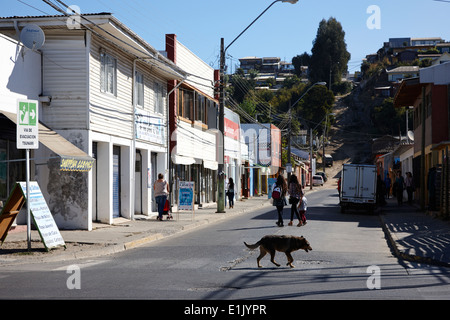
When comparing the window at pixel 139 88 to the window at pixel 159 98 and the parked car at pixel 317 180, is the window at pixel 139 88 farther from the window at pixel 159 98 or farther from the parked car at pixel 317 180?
the parked car at pixel 317 180

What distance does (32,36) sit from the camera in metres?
17.7

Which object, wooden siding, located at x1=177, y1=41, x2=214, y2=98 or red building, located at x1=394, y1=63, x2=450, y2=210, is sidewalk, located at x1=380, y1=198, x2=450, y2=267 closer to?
red building, located at x1=394, y1=63, x2=450, y2=210

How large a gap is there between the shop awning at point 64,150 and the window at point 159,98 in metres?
9.43

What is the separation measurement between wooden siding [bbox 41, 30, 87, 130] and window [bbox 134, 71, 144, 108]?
5.34 meters

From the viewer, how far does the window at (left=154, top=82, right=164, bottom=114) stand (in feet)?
91.0

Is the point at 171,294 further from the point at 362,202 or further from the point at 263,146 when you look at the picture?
the point at 263,146

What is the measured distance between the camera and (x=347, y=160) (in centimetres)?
→ 11612

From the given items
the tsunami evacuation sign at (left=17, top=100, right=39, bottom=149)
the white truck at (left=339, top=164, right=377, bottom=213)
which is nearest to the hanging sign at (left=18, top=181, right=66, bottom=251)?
the tsunami evacuation sign at (left=17, top=100, right=39, bottom=149)

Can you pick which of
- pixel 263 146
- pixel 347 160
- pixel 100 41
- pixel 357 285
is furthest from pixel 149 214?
pixel 347 160

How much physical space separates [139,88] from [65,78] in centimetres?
605

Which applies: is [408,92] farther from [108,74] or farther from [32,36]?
[32,36]

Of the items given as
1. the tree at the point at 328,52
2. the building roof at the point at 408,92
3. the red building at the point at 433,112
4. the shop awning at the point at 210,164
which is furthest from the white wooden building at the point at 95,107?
the tree at the point at 328,52

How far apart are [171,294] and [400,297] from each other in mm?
3190

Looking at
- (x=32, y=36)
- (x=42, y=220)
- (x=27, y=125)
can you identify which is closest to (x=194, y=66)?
(x=32, y=36)
